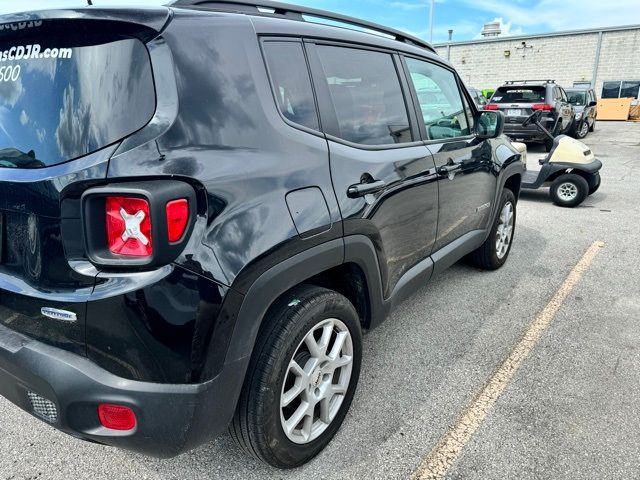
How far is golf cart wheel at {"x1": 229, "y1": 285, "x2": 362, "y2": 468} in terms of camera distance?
177cm

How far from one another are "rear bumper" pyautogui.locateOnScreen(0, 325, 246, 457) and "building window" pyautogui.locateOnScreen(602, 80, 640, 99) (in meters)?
32.8

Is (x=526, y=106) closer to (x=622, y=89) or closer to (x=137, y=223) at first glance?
(x=137, y=223)

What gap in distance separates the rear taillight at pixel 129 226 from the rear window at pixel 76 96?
224 millimetres

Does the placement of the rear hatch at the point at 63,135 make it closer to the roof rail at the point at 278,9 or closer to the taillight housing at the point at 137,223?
the taillight housing at the point at 137,223

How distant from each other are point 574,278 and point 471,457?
277cm

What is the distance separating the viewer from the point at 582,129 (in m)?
16.3

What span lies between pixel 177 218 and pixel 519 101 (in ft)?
42.7

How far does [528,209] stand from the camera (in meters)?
6.83

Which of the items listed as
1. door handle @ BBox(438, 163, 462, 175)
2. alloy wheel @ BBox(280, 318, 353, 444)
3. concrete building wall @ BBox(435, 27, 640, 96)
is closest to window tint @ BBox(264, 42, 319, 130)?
alloy wheel @ BBox(280, 318, 353, 444)

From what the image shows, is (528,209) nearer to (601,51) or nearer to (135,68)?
(135,68)

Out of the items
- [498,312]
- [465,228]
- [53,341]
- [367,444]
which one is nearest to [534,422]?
[367,444]

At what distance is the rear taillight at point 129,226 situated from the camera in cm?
141

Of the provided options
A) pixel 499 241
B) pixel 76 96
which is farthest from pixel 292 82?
pixel 499 241

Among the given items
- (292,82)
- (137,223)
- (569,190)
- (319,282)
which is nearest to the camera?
(137,223)
